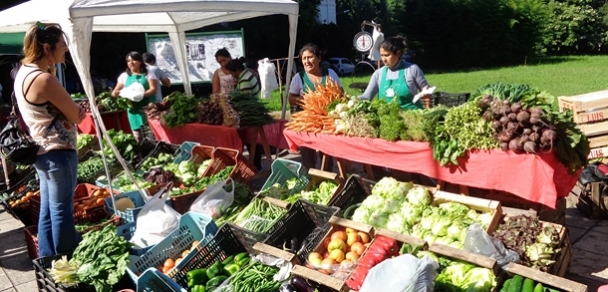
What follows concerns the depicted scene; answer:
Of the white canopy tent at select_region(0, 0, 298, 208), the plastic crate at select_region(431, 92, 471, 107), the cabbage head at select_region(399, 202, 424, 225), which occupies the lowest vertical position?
the cabbage head at select_region(399, 202, 424, 225)

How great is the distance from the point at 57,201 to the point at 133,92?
3521 mm

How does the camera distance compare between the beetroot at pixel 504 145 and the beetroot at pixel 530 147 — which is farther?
the beetroot at pixel 504 145

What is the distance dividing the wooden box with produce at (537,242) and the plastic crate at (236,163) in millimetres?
3046

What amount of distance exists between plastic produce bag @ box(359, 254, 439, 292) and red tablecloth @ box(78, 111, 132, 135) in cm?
726

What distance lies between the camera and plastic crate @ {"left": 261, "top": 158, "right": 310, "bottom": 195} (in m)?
5.09

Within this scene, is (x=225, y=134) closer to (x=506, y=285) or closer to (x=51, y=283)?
(x=51, y=283)

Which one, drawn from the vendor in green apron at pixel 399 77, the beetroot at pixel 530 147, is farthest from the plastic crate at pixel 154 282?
the vendor in green apron at pixel 399 77

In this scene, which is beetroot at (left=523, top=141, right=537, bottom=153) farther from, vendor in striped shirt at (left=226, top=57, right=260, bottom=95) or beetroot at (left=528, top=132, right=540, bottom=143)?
vendor in striped shirt at (left=226, top=57, right=260, bottom=95)

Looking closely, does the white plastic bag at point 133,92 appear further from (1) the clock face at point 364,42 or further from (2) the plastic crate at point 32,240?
(1) the clock face at point 364,42

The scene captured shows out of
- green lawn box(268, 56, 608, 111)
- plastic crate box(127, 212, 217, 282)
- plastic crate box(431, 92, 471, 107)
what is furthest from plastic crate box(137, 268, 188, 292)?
green lawn box(268, 56, 608, 111)

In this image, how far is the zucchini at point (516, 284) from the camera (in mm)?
2836

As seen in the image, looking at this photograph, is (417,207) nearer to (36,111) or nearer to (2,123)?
(36,111)

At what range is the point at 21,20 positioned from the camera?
516 centimetres

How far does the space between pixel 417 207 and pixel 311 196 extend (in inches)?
43.1
